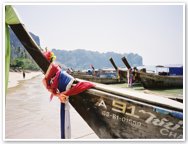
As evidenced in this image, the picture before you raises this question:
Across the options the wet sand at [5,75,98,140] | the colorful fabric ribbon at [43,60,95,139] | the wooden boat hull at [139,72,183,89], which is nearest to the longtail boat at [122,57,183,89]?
the wooden boat hull at [139,72,183,89]

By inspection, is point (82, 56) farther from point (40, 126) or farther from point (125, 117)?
point (125, 117)

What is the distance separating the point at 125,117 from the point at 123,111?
51 mm

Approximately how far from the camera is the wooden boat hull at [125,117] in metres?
1.59

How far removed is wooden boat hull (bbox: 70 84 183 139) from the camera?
5.22ft

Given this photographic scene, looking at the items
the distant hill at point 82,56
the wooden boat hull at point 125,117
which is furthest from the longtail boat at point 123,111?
the distant hill at point 82,56

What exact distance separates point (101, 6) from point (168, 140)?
1449 millimetres

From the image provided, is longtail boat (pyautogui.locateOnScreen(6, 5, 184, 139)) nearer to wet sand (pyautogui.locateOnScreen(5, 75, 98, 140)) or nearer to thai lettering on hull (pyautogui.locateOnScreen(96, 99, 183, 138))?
thai lettering on hull (pyautogui.locateOnScreen(96, 99, 183, 138))

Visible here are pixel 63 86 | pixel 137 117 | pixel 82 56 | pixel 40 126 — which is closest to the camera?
pixel 137 117

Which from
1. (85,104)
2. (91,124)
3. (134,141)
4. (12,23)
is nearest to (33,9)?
(12,23)

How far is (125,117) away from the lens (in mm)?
1701

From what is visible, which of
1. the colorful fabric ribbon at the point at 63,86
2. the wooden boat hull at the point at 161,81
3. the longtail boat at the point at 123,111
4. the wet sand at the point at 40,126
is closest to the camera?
the longtail boat at the point at 123,111

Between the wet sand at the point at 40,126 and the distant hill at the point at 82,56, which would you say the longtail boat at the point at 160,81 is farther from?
A: the wet sand at the point at 40,126

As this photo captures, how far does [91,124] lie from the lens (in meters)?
1.90

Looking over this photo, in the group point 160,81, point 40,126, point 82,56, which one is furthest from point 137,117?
point 160,81
